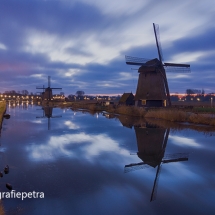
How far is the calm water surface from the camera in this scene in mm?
5477

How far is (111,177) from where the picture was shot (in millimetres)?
7566

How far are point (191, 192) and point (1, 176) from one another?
18.4ft

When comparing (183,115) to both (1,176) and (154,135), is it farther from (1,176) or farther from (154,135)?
(1,176)

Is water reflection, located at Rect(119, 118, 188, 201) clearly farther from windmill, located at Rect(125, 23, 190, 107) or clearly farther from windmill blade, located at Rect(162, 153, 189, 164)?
windmill, located at Rect(125, 23, 190, 107)

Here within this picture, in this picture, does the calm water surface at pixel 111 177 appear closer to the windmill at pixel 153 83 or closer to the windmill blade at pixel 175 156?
the windmill blade at pixel 175 156

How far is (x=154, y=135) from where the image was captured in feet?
51.4

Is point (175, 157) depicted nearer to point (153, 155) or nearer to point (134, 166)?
point (153, 155)

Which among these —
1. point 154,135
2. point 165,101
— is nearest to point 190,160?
point 154,135

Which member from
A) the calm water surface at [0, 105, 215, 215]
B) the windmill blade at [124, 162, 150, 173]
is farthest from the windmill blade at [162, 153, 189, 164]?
the windmill blade at [124, 162, 150, 173]

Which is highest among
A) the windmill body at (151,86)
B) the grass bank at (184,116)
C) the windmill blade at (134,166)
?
the windmill body at (151,86)

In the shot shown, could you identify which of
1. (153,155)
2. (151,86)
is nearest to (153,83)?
(151,86)

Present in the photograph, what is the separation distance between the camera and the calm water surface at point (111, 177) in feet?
18.0

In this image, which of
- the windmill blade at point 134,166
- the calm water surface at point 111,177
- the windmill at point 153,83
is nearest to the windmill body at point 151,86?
the windmill at point 153,83

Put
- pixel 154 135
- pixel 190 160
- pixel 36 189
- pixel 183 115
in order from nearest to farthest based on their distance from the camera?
pixel 36 189, pixel 190 160, pixel 154 135, pixel 183 115
